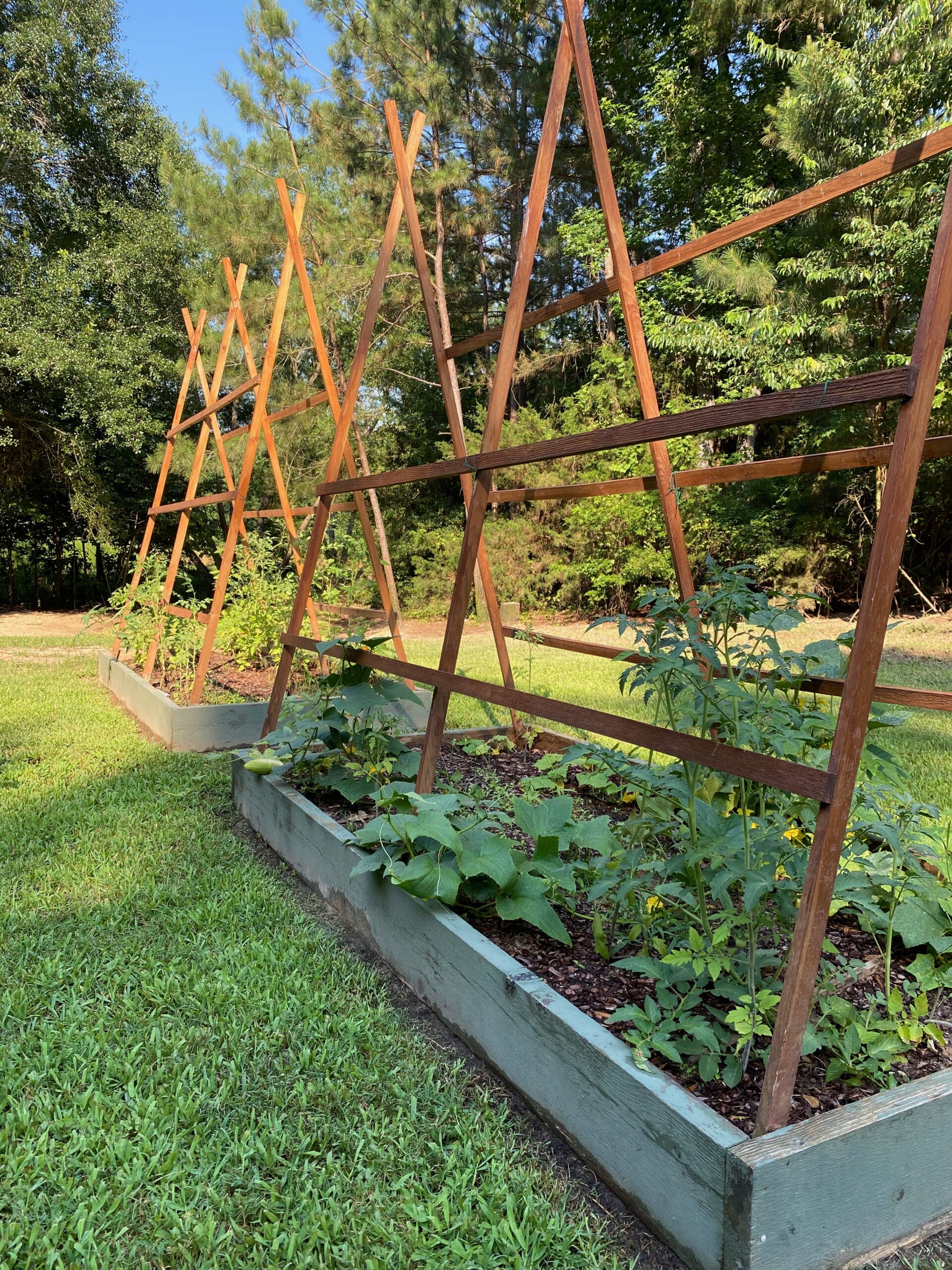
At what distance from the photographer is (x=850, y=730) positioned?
3.99ft

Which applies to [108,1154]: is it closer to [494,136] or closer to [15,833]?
[15,833]

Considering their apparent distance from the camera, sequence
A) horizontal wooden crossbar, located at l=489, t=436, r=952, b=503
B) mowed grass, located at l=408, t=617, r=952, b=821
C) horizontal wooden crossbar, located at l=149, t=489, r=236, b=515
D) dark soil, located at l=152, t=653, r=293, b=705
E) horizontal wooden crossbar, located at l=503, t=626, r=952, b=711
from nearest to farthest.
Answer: horizontal wooden crossbar, located at l=503, t=626, r=952, b=711
horizontal wooden crossbar, located at l=489, t=436, r=952, b=503
mowed grass, located at l=408, t=617, r=952, b=821
horizontal wooden crossbar, located at l=149, t=489, r=236, b=515
dark soil, located at l=152, t=653, r=293, b=705

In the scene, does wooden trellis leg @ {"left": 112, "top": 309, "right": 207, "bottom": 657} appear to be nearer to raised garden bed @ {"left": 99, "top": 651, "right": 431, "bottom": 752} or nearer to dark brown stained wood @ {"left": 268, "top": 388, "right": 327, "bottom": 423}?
raised garden bed @ {"left": 99, "top": 651, "right": 431, "bottom": 752}

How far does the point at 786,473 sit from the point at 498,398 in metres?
0.87

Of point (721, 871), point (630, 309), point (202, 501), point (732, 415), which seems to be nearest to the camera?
point (732, 415)

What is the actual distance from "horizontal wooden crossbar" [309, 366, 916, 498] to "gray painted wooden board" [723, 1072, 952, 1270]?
1072 mm

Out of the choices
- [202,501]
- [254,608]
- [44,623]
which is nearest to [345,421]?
[202,501]

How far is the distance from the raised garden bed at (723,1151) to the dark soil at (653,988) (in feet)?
0.33

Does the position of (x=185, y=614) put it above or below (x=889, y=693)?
below

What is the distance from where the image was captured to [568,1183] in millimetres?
1420

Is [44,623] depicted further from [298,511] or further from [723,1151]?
[723,1151]

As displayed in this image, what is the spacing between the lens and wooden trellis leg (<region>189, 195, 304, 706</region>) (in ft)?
14.3

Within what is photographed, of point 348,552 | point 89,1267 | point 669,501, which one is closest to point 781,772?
point 89,1267

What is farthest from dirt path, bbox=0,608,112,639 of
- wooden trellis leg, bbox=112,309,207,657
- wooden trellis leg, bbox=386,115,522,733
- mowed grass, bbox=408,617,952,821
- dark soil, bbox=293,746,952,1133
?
dark soil, bbox=293,746,952,1133
